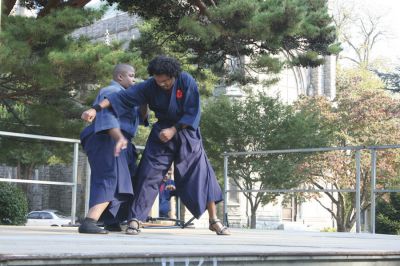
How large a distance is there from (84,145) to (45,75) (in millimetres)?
6939

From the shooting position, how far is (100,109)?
6.48m

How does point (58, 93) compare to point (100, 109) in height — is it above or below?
above

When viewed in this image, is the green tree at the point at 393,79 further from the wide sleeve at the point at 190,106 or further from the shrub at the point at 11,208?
the wide sleeve at the point at 190,106

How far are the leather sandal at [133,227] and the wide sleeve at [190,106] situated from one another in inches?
37.5

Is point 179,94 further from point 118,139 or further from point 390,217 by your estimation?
point 390,217

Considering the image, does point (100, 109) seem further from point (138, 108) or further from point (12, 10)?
point (12, 10)

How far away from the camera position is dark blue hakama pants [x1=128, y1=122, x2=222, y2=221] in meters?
6.64

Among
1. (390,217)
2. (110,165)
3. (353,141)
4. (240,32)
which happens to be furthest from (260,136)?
(110,165)

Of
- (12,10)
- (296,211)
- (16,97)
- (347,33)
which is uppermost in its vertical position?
(347,33)

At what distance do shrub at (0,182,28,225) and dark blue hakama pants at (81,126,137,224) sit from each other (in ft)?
32.1

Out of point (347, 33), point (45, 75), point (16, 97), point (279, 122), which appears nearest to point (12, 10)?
point (16, 97)

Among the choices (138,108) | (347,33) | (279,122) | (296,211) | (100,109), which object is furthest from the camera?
(347,33)

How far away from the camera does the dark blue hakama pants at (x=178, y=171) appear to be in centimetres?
664

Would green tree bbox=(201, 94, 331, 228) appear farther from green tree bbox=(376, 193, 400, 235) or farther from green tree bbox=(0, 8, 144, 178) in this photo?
green tree bbox=(0, 8, 144, 178)
